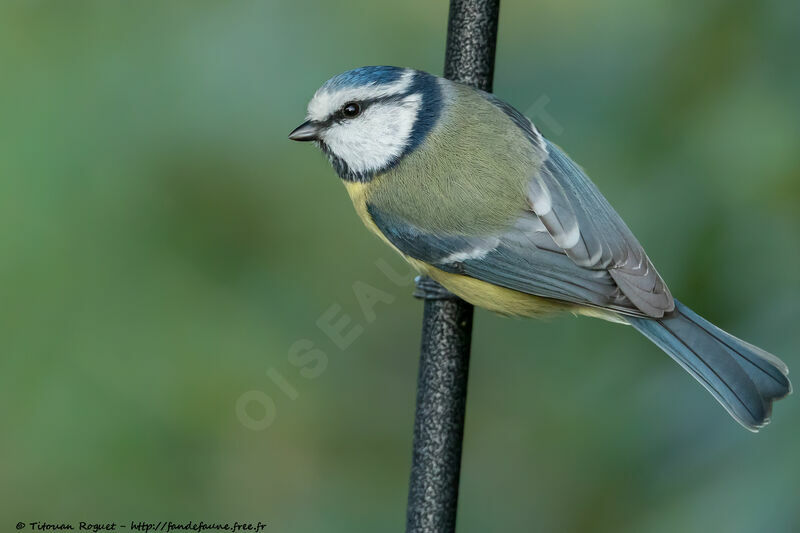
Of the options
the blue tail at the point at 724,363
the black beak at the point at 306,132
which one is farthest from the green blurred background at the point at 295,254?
the black beak at the point at 306,132

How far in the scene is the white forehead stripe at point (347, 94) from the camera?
1.41 metres

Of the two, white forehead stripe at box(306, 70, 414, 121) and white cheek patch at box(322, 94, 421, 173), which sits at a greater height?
white forehead stripe at box(306, 70, 414, 121)

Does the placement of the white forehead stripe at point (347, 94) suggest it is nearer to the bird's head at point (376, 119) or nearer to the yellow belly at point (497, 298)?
the bird's head at point (376, 119)

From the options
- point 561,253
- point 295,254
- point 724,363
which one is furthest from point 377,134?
point 724,363

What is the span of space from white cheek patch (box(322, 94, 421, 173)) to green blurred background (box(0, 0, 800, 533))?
0.87ft

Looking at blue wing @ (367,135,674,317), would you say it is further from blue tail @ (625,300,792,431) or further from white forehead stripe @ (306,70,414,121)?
white forehead stripe @ (306,70,414,121)

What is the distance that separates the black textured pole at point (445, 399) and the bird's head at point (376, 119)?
9 centimetres

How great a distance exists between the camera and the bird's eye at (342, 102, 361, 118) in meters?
1.43

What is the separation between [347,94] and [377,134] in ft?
0.29

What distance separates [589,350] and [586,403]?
11 centimetres

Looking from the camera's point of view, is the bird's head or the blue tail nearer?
the blue tail

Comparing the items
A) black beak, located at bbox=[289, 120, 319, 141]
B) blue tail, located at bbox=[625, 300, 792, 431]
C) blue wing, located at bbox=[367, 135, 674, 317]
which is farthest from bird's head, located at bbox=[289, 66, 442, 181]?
blue tail, located at bbox=[625, 300, 792, 431]

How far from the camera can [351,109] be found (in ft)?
4.72

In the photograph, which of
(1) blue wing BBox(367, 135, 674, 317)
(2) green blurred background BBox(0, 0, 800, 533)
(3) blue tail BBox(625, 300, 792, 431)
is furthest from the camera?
(2) green blurred background BBox(0, 0, 800, 533)
